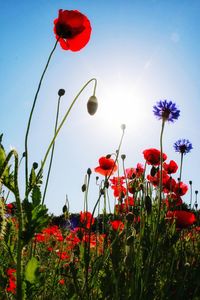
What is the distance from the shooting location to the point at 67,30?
1.87m

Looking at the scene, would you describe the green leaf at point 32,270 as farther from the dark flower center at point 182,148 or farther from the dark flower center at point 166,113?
the dark flower center at point 182,148

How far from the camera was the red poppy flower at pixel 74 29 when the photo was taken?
1857 mm

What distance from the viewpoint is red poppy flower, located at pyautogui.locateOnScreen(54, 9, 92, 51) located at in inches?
73.1

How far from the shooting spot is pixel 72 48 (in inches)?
73.5

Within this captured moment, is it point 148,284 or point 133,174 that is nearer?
point 148,284

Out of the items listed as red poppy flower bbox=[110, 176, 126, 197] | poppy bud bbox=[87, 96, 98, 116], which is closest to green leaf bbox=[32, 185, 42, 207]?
poppy bud bbox=[87, 96, 98, 116]

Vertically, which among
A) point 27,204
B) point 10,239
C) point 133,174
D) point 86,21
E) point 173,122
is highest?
point 86,21

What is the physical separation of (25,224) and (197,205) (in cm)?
403

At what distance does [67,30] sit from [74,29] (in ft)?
0.13

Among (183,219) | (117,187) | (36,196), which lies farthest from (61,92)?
(117,187)

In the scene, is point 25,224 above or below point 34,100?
below

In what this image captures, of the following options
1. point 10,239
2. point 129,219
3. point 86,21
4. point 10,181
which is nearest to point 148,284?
point 129,219

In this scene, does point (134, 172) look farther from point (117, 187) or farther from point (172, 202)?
point (172, 202)

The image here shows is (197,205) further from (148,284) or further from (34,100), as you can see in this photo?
(34,100)
